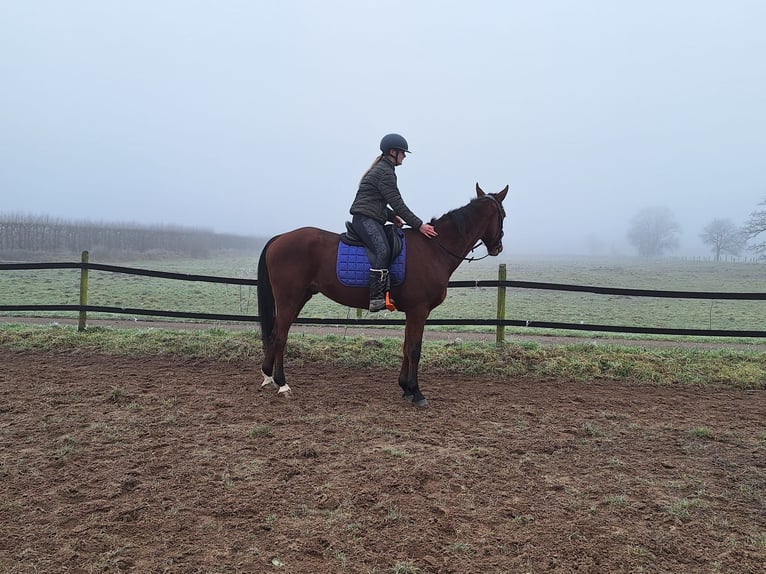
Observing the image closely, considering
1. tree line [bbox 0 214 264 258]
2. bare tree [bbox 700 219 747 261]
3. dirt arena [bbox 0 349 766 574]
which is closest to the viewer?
dirt arena [bbox 0 349 766 574]

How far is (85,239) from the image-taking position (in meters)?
42.9

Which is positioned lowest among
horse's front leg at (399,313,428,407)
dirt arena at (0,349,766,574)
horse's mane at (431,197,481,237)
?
dirt arena at (0,349,766,574)

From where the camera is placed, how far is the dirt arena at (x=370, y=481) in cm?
281

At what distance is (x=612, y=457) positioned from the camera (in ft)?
14.2

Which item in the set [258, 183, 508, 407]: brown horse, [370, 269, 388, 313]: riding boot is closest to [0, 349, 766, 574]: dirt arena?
[258, 183, 508, 407]: brown horse

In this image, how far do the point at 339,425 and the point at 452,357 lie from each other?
330 cm

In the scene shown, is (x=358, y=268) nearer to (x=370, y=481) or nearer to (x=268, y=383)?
(x=268, y=383)

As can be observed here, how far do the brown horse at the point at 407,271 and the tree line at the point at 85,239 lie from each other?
34.4m

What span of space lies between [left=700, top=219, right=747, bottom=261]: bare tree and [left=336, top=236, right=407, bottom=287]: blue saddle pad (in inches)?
4038

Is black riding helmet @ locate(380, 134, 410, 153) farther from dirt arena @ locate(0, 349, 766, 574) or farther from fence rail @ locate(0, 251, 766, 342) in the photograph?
dirt arena @ locate(0, 349, 766, 574)

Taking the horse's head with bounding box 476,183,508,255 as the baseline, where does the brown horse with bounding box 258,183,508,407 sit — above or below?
below

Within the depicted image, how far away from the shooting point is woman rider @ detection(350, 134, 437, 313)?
5.79 meters

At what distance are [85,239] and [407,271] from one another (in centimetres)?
4611

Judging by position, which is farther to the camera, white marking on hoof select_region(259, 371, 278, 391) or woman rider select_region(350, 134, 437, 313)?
white marking on hoof select_region(259, 371, 278, 391)
